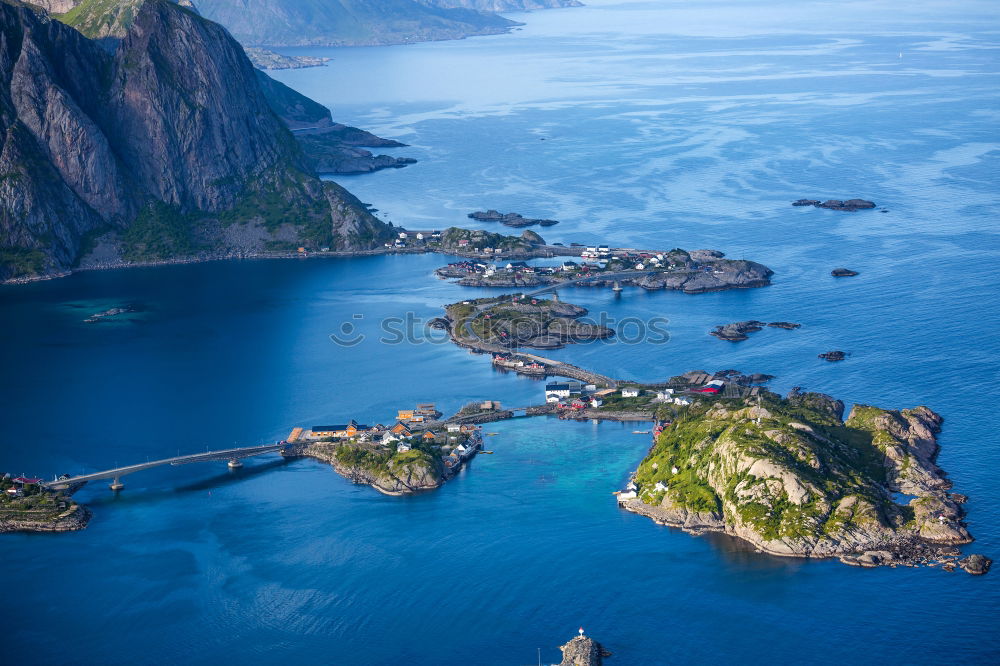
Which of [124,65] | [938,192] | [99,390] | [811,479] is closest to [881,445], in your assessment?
[811,479]

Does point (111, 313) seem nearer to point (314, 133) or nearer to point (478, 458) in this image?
point (478, 458)

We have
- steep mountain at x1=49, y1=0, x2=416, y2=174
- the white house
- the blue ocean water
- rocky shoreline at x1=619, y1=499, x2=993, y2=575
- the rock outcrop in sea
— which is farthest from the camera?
steep mountain at x1=49, y1=0, x2=416, y2=174

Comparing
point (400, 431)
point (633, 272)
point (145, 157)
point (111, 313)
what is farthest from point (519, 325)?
point (145, 157)

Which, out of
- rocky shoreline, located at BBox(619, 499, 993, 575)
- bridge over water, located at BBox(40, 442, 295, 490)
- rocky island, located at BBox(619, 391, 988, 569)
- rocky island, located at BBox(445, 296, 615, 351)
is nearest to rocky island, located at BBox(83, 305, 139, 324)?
rocky island, located at BBox(445, 296, 615, 351)

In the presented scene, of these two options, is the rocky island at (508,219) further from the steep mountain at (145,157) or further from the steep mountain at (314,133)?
the steep mountain at (314,133)

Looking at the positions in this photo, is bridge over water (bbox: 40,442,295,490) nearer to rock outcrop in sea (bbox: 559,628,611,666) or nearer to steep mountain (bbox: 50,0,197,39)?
rock outcrop in sea (bbox: 559,628,611,666)

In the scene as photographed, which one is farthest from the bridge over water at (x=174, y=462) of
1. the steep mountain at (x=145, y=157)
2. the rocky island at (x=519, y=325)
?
the steep mountain at (x=145, y=157)
